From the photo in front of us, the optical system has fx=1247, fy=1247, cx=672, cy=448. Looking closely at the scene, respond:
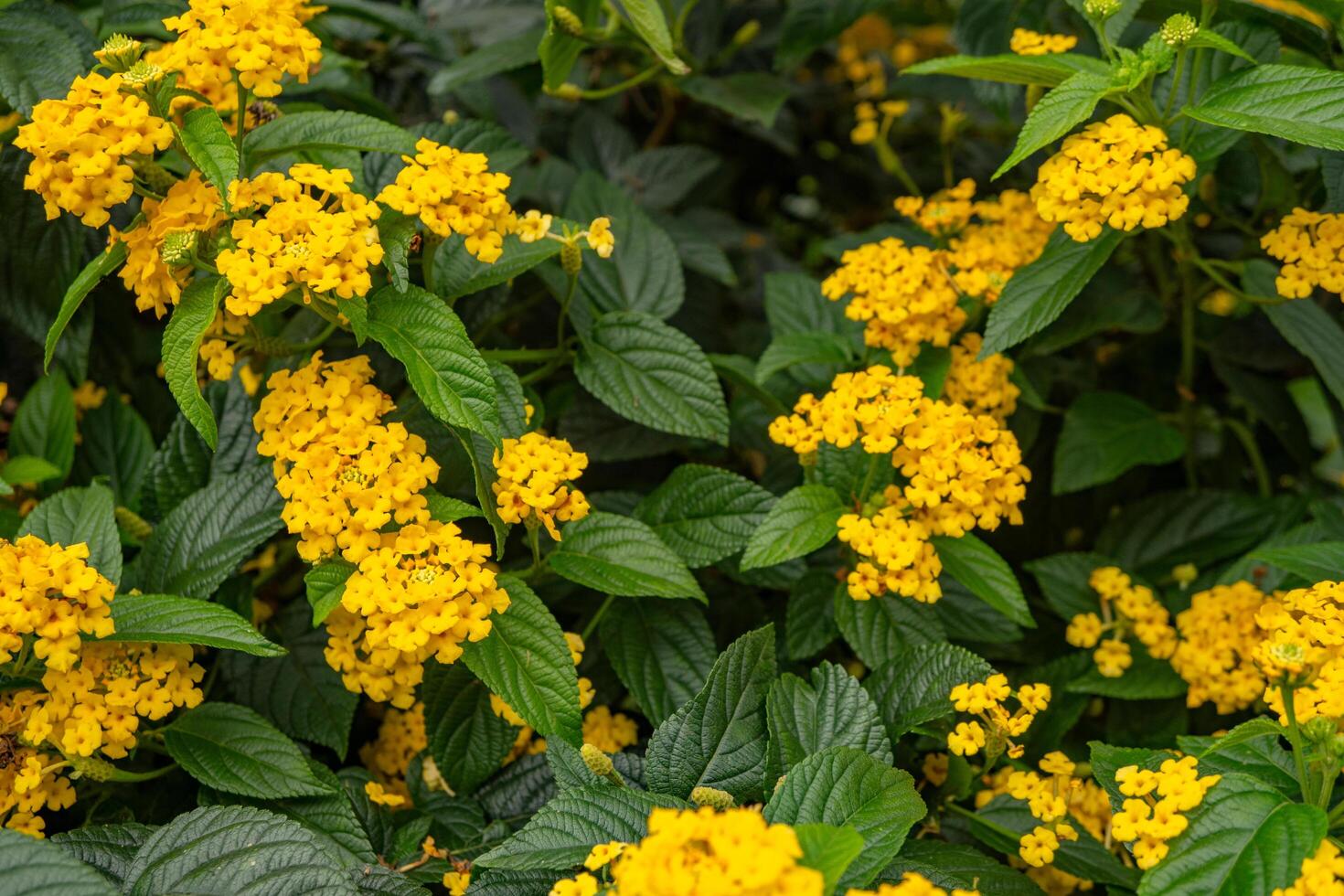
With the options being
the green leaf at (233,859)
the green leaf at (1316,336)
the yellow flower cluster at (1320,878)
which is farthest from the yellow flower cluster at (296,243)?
the green leaf at (1316,336)

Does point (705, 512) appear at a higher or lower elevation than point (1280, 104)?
lower

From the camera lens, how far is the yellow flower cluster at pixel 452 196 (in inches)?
47.0

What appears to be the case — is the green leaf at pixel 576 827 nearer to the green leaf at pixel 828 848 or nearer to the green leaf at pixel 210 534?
the green leaf at pixel 828 848

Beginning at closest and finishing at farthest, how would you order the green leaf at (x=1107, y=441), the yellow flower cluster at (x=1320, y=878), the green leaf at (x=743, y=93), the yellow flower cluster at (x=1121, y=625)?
the yellow flower cluster at (x=1320, y=878)
the yellow flower cluster at (x=1121, y=625)
the green leaf at (x=1107, y=441)
the green leaf at (x=743, y=93)

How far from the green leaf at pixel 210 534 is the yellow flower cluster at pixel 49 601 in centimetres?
15

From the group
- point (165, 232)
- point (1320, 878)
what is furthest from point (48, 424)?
point (1320, 878)

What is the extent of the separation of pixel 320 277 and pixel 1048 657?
1.07m

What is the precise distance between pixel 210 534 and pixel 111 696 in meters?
0.22

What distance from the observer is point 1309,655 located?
1.10 m

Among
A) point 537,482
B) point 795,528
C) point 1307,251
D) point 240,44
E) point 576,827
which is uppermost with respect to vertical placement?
point 240,44

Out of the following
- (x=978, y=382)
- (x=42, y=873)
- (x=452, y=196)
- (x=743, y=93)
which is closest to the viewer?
(x=42, y=873)

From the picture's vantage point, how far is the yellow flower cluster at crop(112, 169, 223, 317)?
1181mm

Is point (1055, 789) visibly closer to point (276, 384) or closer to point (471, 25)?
point (276, 384)

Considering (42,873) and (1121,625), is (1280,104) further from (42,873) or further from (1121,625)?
(42,873)
